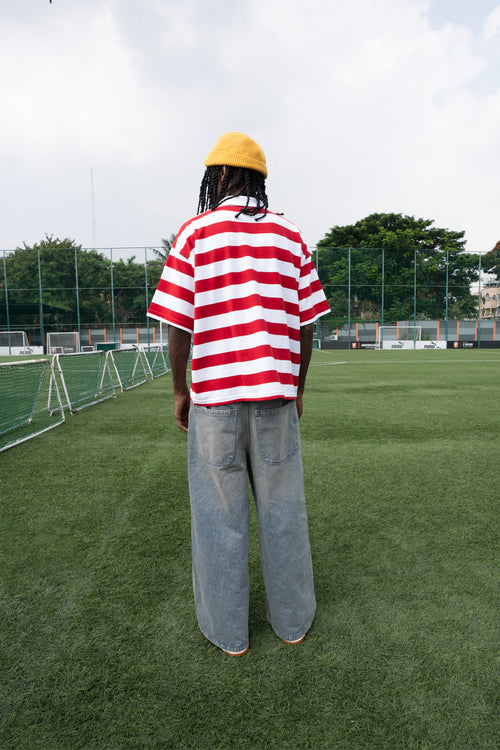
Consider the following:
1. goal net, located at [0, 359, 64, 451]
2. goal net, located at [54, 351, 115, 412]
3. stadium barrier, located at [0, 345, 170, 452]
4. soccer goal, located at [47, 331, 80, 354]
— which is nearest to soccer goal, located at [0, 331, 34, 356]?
soccer goal, located at [47, 331, 80, 354]

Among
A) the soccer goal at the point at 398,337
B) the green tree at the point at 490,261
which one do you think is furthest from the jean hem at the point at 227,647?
the green tree at the point at 490,261

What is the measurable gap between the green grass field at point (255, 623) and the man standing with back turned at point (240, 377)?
0.21 meters

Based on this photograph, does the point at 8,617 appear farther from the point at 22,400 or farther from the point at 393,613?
the point at 22,400

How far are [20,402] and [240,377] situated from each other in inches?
206

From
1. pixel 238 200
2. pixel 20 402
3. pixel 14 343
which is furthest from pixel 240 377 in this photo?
pixel 14 343

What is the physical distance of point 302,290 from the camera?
5.90ft

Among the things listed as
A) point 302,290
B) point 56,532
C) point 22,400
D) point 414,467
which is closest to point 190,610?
point 56,532

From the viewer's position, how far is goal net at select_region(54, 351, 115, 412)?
7.16m

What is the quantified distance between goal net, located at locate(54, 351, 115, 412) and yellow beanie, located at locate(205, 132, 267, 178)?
5.69 m

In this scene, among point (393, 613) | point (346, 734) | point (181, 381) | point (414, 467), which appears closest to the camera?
point (346, 734)

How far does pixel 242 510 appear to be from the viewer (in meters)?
1.71

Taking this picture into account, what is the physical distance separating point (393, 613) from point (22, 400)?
5372mm

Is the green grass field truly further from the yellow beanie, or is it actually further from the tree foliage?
the tree foliage

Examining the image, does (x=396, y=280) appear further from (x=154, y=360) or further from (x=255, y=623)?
(x=255, y=623)
